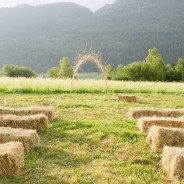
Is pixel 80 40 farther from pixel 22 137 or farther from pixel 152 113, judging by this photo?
pixel 22 137

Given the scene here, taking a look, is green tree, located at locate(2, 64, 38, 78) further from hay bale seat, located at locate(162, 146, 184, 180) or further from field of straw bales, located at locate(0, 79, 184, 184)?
hay bale seat, located at locate(162, 146, 184, 180)

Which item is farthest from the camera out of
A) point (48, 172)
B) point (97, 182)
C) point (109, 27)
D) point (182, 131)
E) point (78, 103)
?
point (109, 27)

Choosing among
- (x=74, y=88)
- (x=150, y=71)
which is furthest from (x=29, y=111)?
(x=150, y=71)

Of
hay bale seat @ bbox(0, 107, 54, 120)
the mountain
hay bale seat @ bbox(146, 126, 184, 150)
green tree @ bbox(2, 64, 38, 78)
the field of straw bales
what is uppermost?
the mountain

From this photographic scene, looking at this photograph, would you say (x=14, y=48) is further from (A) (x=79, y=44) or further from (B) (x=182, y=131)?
(B) (x=182, y=131)

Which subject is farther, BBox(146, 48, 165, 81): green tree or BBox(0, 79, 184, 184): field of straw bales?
BBox(146, 48, 165, 81): green tree

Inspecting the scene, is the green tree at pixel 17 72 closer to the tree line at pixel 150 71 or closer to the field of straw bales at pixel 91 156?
the tree line at pixel 150 71

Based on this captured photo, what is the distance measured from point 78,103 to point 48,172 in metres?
9.95

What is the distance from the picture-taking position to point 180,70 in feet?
242

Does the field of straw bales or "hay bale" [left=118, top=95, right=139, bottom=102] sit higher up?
"hay bale" [left=118, top=95, right=139, bottom=102]

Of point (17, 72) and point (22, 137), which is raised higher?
point (17, 72)

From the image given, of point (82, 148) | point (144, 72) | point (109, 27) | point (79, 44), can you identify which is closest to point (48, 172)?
point (82, 148)

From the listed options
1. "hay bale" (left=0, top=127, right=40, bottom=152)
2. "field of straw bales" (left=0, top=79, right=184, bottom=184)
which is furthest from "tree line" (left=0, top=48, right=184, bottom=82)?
"hay bale" (left=0, top=127, right=40, bottom=152)

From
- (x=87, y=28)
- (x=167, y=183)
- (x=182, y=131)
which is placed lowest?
(x=167, y=183)
